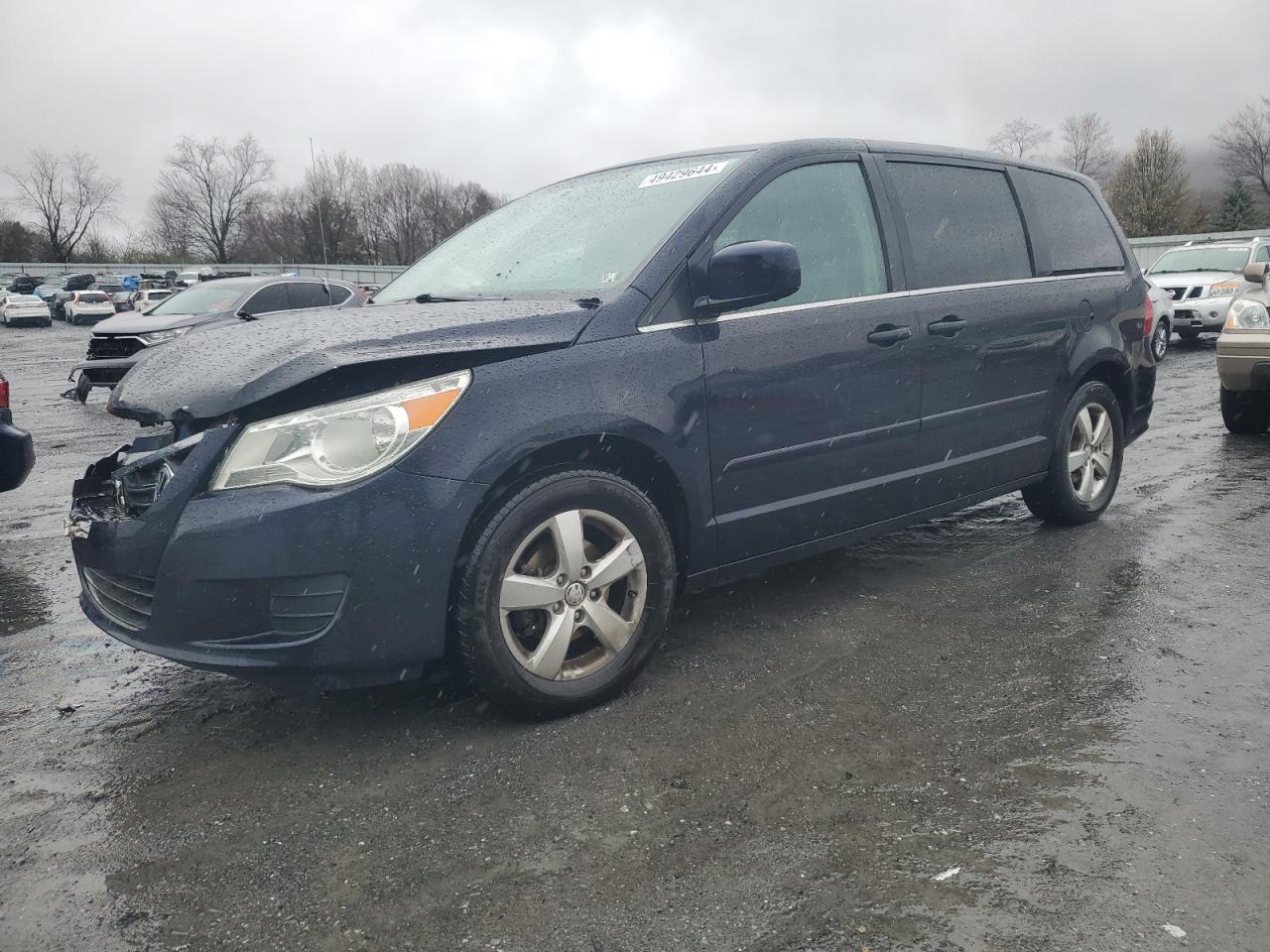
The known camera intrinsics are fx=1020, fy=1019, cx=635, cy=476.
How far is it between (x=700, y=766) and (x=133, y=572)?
1.67 m

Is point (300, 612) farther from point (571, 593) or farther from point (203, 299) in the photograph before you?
point (203, 299)

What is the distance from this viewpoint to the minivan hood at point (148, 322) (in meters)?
13.1

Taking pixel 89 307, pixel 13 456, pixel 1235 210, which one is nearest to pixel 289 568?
pixel 13 456

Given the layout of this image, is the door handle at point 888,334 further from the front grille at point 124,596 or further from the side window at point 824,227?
the front grille at point 124,596

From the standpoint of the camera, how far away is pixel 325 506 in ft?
8.88

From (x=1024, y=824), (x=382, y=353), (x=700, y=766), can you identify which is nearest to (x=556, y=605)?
(x=700, y=766)

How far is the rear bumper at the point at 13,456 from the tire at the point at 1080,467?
5162 mm

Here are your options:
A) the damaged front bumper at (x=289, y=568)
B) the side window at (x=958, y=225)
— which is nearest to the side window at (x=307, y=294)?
the side window at (x=958, y=225)

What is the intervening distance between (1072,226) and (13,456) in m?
5.48

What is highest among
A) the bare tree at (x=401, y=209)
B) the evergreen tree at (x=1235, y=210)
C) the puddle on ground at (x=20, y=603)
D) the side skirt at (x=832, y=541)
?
the bare tree at (x=401, y=209)

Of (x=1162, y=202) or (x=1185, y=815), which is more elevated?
(x=1162, y=202)

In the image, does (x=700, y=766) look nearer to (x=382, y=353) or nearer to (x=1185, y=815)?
(x=1185, y=815)

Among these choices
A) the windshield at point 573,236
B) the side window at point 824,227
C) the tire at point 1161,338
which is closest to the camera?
the windshield at point 573,236

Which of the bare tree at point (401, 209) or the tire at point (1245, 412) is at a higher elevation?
the bare tree at point (401, 209)
